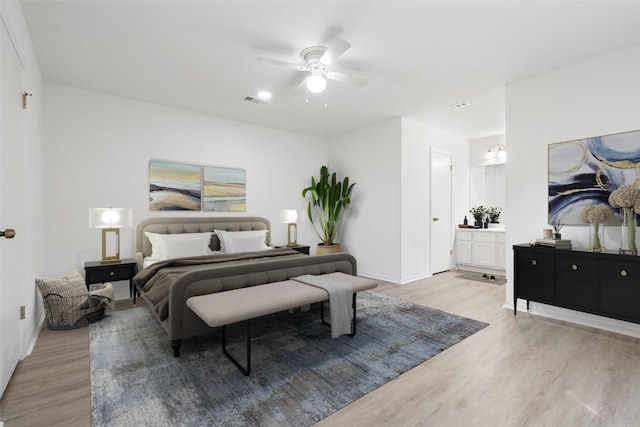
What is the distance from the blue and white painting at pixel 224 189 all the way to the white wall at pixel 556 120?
3946 mm

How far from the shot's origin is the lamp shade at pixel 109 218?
11.9ft

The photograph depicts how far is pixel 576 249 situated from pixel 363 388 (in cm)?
267

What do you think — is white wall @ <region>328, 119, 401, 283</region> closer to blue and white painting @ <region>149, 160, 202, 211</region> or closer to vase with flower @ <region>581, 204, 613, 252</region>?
vase with flower @ <region>581, 204, 613, 252</region>

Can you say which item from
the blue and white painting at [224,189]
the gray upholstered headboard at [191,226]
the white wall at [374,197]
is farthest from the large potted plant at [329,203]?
the blue and white painting at [224,189]

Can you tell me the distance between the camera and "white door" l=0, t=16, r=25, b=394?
188cm

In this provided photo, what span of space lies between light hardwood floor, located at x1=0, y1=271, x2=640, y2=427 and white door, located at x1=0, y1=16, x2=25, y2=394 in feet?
0.88

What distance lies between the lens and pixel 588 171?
3207 millimetres

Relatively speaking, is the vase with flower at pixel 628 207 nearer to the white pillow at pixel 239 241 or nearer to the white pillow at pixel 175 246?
the white pillow at pixel 239 241

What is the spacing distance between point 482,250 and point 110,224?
6.02 m

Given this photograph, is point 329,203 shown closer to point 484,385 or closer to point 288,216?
point 288,216

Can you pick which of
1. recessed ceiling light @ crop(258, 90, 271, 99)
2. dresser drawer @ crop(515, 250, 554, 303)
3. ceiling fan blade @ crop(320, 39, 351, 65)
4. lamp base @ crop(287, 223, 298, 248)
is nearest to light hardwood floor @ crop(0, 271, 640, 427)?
dresser drawer @ crop(515, 250, 554, 303)

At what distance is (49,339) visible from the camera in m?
2.82

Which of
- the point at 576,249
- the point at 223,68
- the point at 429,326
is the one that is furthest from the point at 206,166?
the point at 576,249

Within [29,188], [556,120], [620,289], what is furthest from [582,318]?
[29,188]
